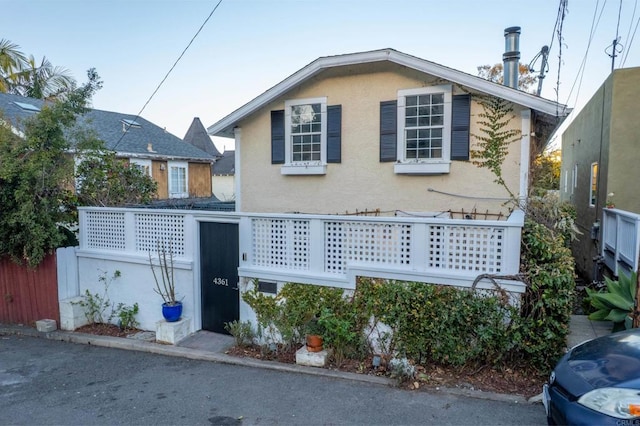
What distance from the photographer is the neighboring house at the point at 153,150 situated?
58.7 ft

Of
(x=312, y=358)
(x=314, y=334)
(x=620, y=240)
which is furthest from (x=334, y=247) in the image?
(x=620, y=240)

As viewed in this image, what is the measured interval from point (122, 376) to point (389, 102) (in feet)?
22.7

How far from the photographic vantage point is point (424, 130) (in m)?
8.42

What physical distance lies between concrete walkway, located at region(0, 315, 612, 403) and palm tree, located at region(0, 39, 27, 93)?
20.0m

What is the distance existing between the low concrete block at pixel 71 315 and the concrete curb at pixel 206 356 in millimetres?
149

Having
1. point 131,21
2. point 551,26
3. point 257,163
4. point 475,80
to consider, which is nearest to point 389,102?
point 475,80

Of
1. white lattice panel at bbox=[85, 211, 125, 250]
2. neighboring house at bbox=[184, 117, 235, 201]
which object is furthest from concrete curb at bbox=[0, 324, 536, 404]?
neighboring house at bbox=[184, 117, 235, 201]

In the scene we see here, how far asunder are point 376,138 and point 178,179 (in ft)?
49.5

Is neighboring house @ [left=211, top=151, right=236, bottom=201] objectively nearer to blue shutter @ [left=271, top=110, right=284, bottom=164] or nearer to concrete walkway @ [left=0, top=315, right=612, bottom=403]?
blue shutter @ [left=271, top=110, right=284, bottom=164]

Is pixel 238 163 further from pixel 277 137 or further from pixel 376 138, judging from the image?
pixel 376 138

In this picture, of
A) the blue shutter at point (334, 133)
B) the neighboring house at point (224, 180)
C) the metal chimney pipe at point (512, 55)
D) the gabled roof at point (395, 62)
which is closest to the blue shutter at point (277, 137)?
the gabled roof at point (395, 62)

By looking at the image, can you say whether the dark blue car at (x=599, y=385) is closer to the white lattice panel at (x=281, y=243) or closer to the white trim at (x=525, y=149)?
the white lattice panel at (x=281, y=243)

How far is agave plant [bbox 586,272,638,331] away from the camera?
5.12 metres

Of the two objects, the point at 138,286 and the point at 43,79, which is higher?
the point at 43,79
